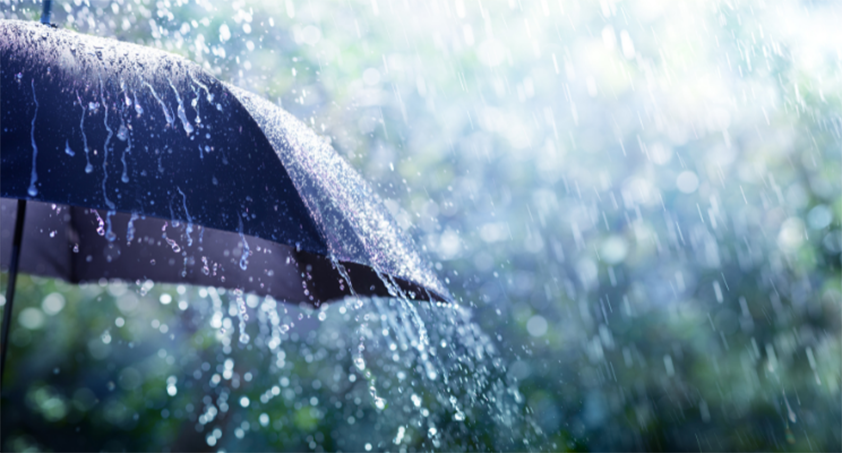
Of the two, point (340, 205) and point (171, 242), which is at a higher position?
point (340, 205)

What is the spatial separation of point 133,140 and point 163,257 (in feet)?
3.17

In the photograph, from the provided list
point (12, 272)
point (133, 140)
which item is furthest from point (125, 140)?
point (12, 272)

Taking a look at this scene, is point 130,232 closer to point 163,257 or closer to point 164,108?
point 163,257

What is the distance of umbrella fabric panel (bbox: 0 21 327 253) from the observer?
39.1 inches

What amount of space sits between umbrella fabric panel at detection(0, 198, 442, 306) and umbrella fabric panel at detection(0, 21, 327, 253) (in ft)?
2.14

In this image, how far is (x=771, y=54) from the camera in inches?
239

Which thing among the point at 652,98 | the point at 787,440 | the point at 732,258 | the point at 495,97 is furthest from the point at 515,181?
the point at 787,440

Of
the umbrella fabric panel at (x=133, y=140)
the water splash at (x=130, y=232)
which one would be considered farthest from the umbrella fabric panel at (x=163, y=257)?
the umbrella fabric panel at (x=133, y=140)

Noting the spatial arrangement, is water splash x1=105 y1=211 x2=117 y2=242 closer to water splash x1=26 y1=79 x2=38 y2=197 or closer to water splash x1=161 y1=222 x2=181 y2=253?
water splash x1=161 y1=222 x2=181 y2=253

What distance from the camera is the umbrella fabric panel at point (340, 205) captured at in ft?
4.06

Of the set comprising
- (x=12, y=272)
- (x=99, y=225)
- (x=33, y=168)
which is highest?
(x=33, y=168)

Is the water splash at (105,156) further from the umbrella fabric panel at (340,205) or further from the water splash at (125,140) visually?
the umbrella fabric panel at (340,205)

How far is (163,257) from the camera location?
1.96 meters

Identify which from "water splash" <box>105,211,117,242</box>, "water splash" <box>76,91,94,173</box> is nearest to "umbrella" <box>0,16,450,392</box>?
"water splash" <box>76,91,94,173</box>
